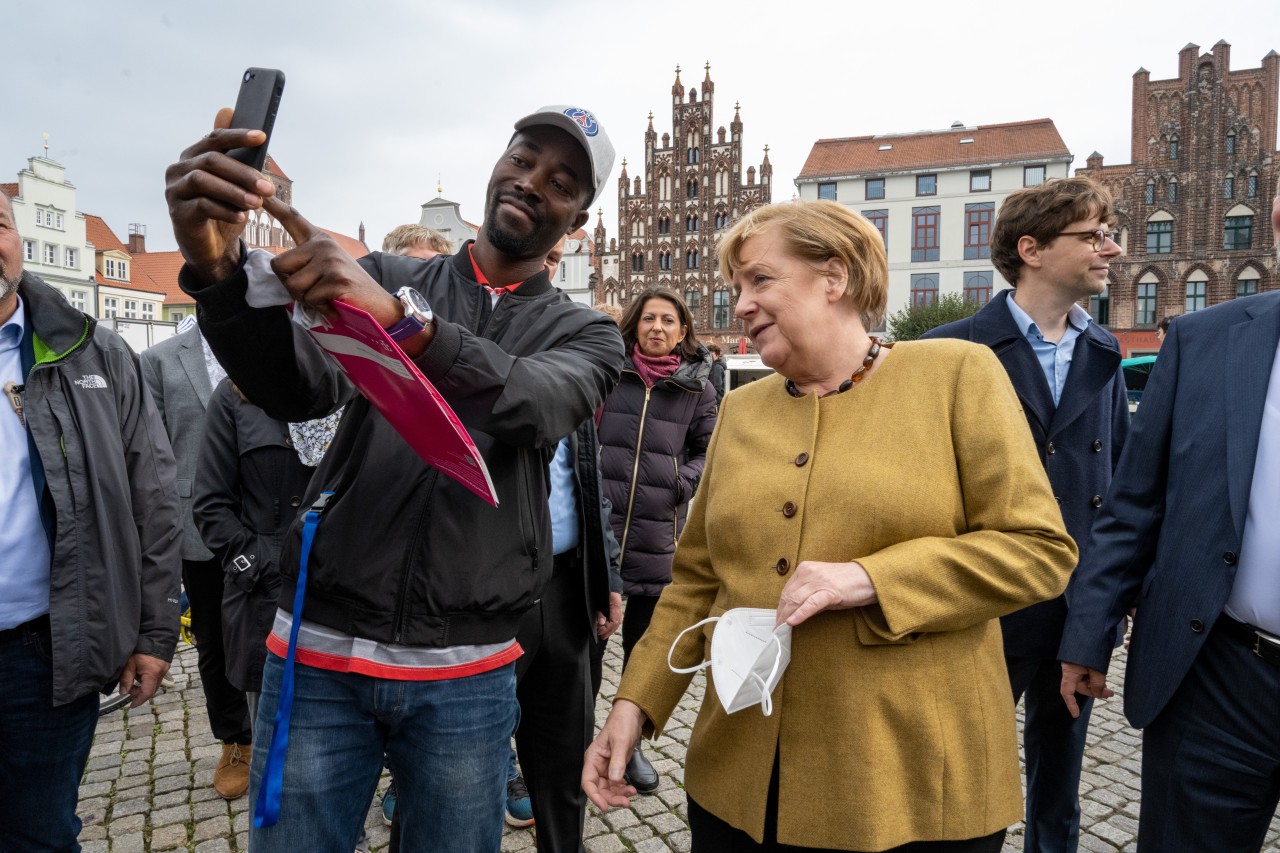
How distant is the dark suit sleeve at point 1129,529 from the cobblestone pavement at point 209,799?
65.2 inches

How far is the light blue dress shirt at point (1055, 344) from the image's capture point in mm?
3135

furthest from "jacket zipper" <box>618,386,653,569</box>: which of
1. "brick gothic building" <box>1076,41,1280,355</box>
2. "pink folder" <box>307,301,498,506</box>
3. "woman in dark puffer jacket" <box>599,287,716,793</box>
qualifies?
"brick gothic building" <box>1076,41,1280,355</box>

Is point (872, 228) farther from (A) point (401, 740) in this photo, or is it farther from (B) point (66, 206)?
(B) point (66, 206)

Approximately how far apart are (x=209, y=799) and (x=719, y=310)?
157 ft

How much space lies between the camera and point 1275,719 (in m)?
1.88

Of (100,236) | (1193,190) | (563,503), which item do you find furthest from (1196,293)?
(100,236)

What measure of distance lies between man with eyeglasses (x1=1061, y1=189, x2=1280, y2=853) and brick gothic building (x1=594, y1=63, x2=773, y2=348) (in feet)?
156

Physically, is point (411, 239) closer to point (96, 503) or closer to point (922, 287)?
point (96, 503)

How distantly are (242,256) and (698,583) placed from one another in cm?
122

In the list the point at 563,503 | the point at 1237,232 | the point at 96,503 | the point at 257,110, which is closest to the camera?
the point at 257,110

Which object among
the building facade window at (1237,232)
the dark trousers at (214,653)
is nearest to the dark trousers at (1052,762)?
the dark trousers at (214,653)

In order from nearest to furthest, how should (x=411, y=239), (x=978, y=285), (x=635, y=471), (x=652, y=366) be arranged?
1. (x=635, y=471)
2. (x=652, y=366)
3. (x=411, y=239)
4. (x=978, y=285)

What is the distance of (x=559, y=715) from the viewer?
9.43 feet

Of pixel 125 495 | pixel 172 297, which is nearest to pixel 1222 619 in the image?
pixel 125 495
